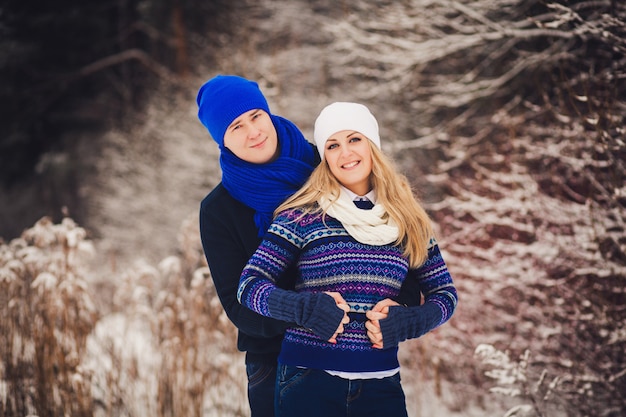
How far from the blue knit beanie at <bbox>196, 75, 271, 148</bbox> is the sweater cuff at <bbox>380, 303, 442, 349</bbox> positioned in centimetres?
92

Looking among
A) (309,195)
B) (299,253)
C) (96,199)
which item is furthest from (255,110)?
(96,199)

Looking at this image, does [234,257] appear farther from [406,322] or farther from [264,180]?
[406,322]

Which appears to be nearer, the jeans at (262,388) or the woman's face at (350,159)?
the woman's face at (350,159)

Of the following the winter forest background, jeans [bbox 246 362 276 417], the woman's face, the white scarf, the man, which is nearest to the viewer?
the white scarf

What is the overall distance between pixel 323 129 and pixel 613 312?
308 centimetres

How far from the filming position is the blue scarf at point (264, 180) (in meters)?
1.96

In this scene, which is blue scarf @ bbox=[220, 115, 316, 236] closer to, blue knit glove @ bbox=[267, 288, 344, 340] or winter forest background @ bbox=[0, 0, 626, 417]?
blue knit glove @ bbox=[267, 288, 344, 340]

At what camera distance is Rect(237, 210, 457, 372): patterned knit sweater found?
1668 mm

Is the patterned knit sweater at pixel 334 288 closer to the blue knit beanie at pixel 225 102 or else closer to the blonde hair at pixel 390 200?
the blonde hair at pixel 390 200

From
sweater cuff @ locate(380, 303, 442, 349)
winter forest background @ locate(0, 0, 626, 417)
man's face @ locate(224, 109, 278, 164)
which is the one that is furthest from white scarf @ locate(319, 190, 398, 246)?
winter forest background @ locate(0, 0, 626, 417)

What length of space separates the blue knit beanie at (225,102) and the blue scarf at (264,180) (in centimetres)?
11

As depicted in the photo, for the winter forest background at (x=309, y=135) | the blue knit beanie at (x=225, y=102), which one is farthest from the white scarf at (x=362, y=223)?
the winter forest background at (x=309, y=135)

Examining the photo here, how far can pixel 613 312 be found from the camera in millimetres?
3920

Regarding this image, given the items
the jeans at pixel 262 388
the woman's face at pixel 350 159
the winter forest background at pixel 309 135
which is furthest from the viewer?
the winter forest background at pixel 309 135
